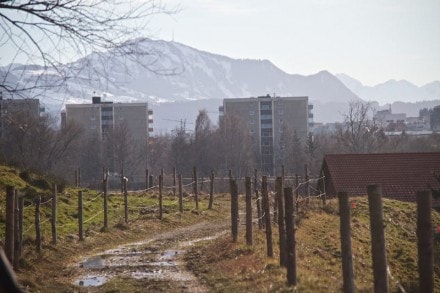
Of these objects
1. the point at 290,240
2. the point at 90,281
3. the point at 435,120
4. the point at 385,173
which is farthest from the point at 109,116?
the point at 290,240

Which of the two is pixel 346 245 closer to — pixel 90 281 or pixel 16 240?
pixel 90 281

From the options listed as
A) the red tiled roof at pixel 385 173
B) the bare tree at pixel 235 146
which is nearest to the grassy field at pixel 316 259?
the red tiled roof at pixel 385 173

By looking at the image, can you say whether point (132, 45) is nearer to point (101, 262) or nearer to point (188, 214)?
point (101, 262)

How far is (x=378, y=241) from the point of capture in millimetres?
9055

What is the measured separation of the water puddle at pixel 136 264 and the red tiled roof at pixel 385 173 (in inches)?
930

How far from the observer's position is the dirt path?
41.8 feet

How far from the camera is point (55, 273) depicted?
1467 centimetres

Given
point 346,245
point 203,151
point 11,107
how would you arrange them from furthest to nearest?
1. point 203,151
2. point 11,107
3. point 346,245

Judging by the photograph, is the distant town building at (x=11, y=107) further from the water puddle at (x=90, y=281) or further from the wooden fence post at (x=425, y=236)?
the wooden fence post at (x=425, y=236)

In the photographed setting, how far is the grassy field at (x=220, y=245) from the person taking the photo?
12844 mm

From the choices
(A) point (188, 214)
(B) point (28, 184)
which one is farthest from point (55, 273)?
(A) point (188, 214)

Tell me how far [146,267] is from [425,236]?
782 centimetres

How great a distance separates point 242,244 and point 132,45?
8.59 meters

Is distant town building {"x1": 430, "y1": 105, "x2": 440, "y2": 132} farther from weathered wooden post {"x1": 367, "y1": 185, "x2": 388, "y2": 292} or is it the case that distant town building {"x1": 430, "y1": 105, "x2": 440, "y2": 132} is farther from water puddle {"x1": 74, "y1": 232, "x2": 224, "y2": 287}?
weathered wooden post {"x1": 367, "y1": 185, "x2": 388, "y2": 292}
